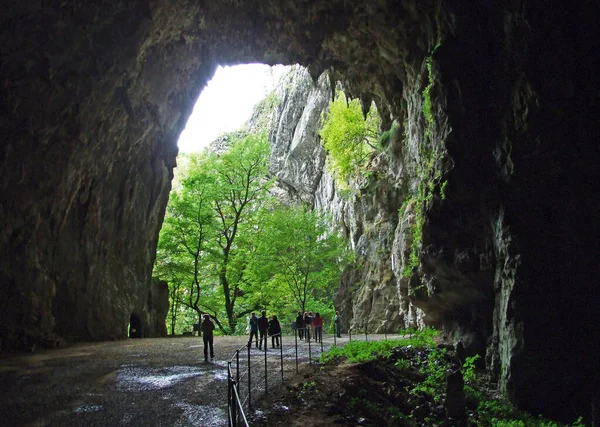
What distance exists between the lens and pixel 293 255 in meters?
27.3

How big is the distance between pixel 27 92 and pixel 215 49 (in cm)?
1043

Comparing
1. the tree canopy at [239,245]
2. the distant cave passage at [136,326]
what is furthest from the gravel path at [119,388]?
the tree canopy at [239,245]

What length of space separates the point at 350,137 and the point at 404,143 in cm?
973

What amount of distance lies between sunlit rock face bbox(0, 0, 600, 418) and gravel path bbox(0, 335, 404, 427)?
3.91 m

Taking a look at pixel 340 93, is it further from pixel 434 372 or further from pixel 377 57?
pixel 434 372

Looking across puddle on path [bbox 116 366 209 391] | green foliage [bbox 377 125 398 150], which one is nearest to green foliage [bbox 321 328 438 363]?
puddle on path [bbox 116 366 209 391]

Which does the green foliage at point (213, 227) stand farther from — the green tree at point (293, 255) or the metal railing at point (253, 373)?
the metal railing at point (253, 373)

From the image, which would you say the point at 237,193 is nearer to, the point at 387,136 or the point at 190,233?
the point at 190,233

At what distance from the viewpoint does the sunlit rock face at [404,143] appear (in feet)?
34.5

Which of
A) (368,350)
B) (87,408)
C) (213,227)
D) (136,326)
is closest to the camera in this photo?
(87,408)

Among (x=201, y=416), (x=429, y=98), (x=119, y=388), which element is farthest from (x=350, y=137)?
(x=201, y=416)

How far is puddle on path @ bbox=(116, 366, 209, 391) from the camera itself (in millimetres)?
9297

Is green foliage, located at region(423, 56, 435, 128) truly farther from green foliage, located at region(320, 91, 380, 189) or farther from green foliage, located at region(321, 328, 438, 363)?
green foliage, located at region(320, 91, 380, 189)

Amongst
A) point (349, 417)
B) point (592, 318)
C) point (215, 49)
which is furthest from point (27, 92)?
point (592, 318)
